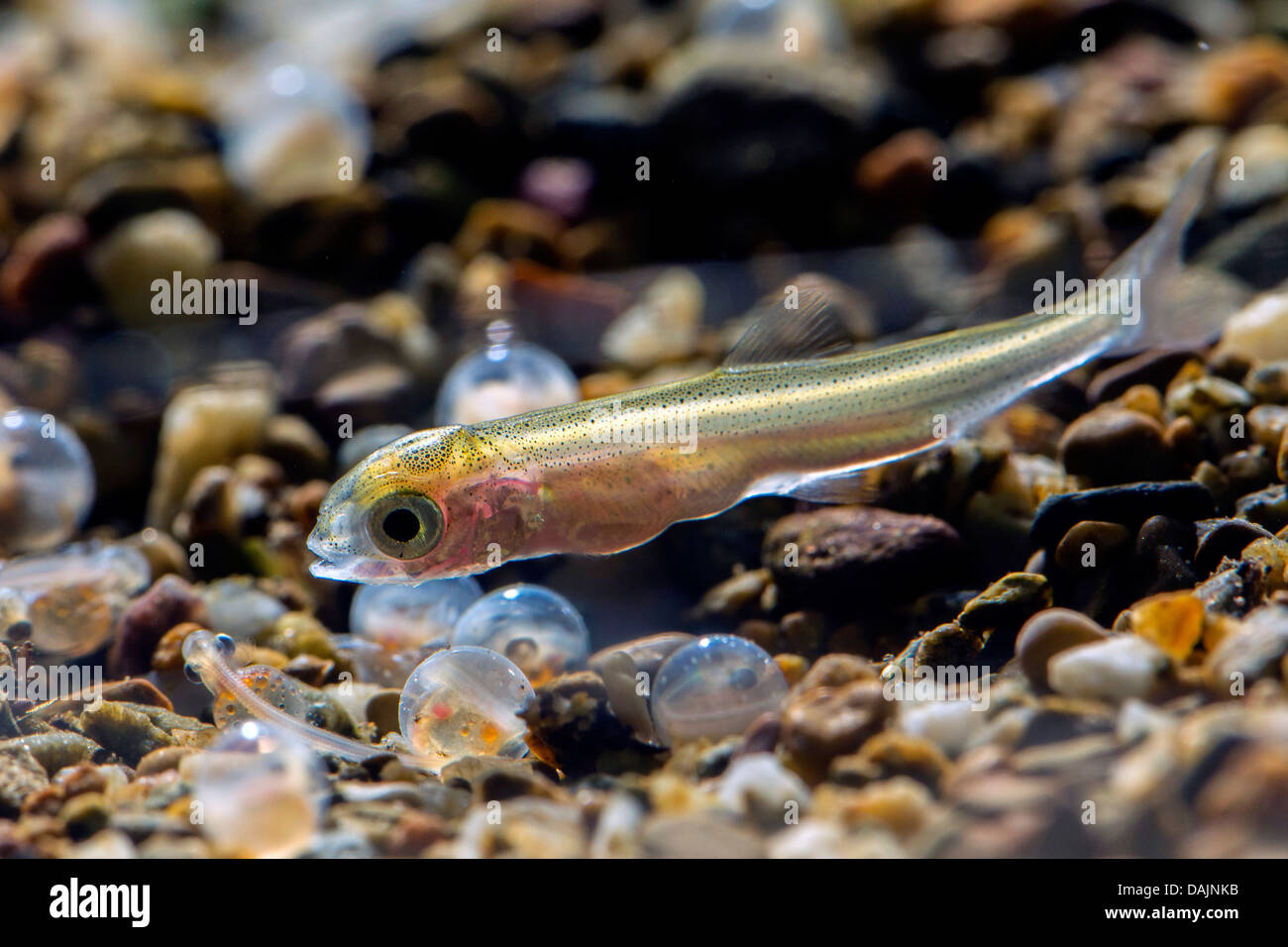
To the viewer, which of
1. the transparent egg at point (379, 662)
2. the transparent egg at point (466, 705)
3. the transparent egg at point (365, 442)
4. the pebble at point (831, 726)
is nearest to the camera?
the pebble at point (831, 726)

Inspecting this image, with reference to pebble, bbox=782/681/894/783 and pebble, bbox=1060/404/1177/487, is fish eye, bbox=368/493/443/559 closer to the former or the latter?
pebble, bbox=782/681/894/783

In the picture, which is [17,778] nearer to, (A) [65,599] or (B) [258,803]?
(B) [258,803]

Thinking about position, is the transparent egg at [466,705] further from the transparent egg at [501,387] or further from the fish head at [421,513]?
the transparent egg at [501,387]

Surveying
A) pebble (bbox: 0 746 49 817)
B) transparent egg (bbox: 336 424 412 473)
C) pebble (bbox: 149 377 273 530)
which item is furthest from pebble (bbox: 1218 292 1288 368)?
pebble (bbox: 149 377 273 530)

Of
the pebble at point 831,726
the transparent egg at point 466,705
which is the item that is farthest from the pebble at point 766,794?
the transparent egg at point 466,705

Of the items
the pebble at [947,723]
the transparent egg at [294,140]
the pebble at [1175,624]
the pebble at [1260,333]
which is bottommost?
the pebble at [947,723]

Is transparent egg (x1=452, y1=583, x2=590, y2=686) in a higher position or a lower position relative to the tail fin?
lower

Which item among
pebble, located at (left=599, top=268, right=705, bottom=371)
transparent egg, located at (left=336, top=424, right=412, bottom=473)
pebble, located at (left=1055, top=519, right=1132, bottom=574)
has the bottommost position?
pebble, located at (left=1055, top=519, right=1132, bottom=574)

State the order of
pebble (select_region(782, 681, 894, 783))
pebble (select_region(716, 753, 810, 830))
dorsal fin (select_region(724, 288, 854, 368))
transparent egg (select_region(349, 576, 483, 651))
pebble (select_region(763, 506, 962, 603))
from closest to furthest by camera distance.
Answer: pebble (select_region(716, 753, 810, 830)), pebble (select_region(782, 681, 894, 783)), dorsal fin (select_region(724, 288, 854, 368)), pebble (select_region(763, 506, 962, 603)), transparent egg (select_region(349, 576, 483, 651))
